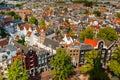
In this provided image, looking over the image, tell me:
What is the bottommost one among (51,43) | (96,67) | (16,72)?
(96,67)

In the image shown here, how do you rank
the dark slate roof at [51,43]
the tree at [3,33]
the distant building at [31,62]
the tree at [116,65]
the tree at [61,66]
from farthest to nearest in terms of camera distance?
the tree at [3,33], the dark slate roof at [51,43], the distant building at [31,62], the tree at [116,65], the tree at [61,66]

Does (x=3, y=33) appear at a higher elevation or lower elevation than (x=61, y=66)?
higher

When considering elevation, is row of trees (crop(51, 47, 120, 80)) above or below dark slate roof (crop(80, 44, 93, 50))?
below

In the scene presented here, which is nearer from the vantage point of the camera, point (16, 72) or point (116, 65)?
point (16, 72)

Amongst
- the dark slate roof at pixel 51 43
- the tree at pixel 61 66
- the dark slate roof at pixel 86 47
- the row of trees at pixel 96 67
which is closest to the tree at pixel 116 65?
the row of trees at pixel 96 67

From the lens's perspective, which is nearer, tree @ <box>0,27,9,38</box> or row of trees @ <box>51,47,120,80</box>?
row of trees @ <box>51,47,120,80</box>

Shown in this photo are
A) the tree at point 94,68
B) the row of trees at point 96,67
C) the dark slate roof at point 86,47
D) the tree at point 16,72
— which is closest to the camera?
the tree at point 16,72

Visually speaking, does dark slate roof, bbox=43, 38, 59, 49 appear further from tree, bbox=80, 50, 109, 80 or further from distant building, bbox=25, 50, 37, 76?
tree, bbox=80, 50, 109, 80

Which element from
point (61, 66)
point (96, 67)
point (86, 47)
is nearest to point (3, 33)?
point (86, 47)

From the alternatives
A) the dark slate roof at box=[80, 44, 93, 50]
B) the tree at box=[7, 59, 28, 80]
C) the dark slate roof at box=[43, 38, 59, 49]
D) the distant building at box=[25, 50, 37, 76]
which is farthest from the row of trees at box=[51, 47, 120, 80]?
the dark slate roof at box=[43, 38, 59, 49]

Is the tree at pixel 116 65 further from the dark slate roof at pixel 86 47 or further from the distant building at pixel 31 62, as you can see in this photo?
the distant building at pixel 31 62

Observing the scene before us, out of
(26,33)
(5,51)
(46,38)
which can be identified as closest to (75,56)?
(46,38)

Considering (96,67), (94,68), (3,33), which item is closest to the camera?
(96,67)

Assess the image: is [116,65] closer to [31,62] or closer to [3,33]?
[31,62]
